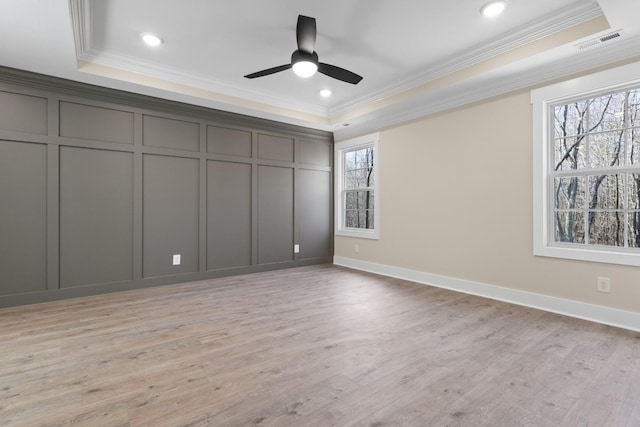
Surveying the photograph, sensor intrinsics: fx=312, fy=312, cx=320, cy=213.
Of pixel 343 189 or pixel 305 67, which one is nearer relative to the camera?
pixel 305 67

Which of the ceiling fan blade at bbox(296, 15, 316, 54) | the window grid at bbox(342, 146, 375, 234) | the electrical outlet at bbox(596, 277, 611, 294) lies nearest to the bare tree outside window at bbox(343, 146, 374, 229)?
the window grid at bbox(342, 146, 375, 234)

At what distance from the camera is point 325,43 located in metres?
3.09

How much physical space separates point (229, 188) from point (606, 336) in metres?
4.38

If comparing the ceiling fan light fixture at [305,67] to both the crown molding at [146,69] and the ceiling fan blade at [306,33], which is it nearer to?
the ceiling fan blade at [306,33]

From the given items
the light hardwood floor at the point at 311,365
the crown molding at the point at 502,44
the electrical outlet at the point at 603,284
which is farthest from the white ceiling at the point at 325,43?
the light hardwood floor at the point at 311,365

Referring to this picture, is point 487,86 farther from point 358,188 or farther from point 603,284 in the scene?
point 358,188

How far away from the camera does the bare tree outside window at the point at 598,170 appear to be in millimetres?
2742

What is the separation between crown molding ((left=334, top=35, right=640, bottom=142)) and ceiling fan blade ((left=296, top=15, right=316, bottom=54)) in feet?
6.17

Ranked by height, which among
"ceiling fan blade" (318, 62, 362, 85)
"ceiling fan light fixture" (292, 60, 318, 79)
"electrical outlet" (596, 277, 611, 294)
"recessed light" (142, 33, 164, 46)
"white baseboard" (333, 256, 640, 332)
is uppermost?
"recessed light" (142, 33, 164, 46)

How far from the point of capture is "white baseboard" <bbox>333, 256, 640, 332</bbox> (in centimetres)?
266

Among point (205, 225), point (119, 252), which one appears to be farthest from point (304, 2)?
point (119, 252)

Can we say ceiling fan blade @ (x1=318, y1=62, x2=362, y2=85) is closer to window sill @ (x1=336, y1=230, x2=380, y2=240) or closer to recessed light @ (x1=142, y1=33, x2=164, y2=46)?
recessed light @ (x1=142, y1=33, x2=164, y2=46)

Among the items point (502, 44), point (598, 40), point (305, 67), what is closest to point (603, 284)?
point (598, 40)

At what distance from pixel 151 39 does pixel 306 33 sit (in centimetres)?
162
